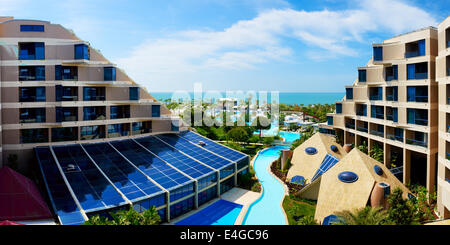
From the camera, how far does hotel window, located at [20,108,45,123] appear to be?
916 inches

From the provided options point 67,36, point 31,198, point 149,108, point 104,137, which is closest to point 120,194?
point 31,198

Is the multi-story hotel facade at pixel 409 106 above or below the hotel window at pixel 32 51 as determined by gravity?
below

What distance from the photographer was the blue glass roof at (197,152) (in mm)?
26078

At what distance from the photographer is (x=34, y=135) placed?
23.6 m

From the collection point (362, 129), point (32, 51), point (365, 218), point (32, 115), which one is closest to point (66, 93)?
point (32, 115)

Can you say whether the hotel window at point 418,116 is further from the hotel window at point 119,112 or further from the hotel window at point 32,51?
the hotel window at point 32,51

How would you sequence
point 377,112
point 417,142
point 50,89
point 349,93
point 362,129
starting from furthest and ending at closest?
point 349,93 → point 362,129 → point 377,112 → point 417,142 → point 50,89

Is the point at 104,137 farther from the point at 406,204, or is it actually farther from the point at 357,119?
the point at 357,119

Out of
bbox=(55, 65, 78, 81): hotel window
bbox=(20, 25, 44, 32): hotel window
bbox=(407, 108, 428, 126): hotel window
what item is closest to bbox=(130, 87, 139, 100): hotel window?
bbox=(55, 65, 78, 81): hotel window

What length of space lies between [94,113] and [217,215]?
51.3ft

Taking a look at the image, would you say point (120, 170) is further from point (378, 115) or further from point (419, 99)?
point (378, 115)

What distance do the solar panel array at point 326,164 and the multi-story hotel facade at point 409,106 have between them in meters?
6.12

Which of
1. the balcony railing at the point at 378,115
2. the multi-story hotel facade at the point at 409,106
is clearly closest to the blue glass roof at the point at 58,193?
the multi-story hotel facade at the point at 409,106

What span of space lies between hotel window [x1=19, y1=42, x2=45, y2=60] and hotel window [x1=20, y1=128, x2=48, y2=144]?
641 centimetres
